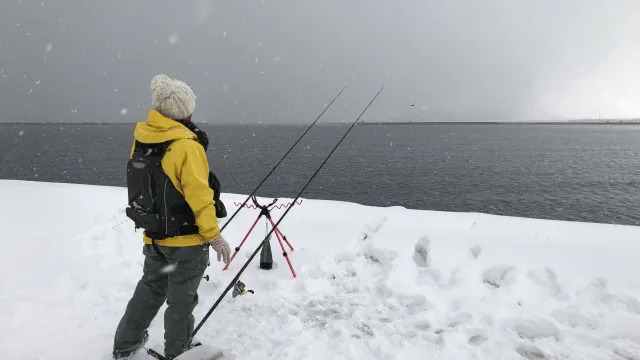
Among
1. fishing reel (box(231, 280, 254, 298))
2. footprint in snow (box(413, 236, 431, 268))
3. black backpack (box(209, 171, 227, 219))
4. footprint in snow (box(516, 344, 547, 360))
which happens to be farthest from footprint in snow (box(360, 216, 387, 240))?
black backpack (box(209, 171, 227, 219))

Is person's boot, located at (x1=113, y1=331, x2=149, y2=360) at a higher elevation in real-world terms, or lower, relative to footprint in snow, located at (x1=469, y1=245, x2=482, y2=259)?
higher

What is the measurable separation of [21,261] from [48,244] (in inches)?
25.0

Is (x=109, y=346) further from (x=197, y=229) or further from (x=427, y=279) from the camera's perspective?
(x=427, y=279)

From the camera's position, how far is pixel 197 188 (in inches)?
118

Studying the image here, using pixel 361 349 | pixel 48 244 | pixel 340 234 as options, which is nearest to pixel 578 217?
pixel 340 234

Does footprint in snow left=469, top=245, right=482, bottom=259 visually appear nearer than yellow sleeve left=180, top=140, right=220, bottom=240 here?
No

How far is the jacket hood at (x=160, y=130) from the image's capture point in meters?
2.96

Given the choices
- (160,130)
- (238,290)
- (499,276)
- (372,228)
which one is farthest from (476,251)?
(160,130)

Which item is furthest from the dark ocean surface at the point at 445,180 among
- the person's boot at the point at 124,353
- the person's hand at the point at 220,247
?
the person's hand at the point at 220,247

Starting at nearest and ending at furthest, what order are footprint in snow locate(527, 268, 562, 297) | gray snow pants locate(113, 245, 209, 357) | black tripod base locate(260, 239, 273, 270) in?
gray snow pants locate(113, 245, 209, 357), footprint in snow locate(527, 268, 562, 297), black tripod base locate(260, 239, 273, 270)

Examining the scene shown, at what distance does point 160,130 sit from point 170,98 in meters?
0.32

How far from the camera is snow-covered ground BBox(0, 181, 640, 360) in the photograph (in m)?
3.92

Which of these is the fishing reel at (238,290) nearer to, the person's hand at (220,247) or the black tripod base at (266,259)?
the black tripod base at (266,259)

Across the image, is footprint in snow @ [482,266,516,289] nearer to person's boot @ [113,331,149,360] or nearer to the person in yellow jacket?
the person in yellow jacket
